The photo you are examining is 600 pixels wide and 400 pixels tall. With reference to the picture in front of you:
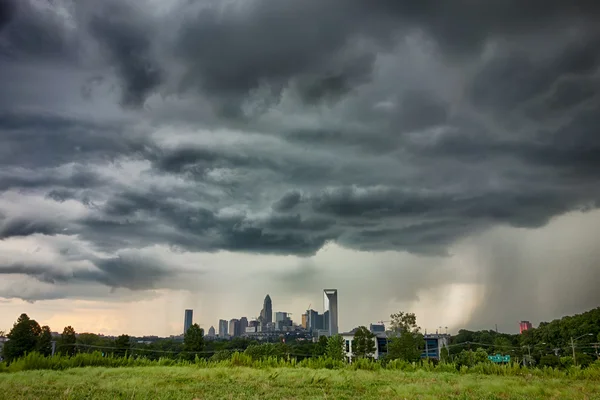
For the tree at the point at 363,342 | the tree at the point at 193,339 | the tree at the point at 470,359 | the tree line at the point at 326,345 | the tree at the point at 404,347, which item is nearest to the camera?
the tree at the point at 470,359

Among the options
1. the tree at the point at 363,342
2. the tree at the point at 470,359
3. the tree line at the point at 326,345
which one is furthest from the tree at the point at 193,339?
the tree at the point at 363,342

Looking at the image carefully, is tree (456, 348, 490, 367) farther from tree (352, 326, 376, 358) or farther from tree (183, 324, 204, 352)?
tree (352, 326, 376, 358)

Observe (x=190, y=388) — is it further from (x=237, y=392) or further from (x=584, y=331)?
(x=584, y=331)

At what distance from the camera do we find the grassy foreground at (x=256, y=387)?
10133 millimetres

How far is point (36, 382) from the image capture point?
11.9 m

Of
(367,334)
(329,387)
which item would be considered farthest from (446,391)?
(367,334)

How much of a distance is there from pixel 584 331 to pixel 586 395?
116545 mm

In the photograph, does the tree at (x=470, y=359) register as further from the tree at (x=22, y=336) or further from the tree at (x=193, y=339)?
the tree at (x=22, y=336)

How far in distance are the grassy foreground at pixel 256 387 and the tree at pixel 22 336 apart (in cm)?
2981

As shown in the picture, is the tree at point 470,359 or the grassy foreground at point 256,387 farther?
the tree at point 470,359

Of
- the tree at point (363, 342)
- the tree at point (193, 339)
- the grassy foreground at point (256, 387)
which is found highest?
the grassy foreground at point (256, 387)

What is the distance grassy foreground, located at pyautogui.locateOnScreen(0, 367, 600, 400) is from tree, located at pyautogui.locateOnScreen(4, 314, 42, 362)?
97.8ft

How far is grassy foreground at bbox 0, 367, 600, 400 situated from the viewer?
33.2ft

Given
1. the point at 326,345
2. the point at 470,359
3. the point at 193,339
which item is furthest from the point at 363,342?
the point at 470,359
